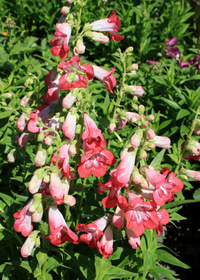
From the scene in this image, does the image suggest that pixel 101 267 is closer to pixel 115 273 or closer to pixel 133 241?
pixel 115 273

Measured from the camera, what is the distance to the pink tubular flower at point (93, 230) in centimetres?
203

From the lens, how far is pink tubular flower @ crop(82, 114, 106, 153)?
6.78 feet

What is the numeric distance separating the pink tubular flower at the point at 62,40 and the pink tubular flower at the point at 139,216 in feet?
3.56

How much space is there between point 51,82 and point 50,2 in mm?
5992

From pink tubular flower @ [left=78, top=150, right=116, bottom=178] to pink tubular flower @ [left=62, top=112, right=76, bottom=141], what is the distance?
0.54ft

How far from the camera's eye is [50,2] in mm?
7492

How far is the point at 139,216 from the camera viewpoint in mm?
1955

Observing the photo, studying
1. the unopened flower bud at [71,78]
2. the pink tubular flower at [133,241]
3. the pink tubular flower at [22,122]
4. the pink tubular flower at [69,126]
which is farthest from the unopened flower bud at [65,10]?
the pink tubular flower at [133,241]

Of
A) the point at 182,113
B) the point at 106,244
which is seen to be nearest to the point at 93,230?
the point at 106,244

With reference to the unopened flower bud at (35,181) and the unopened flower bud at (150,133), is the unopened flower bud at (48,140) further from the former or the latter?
the unopened flower bud at (150,133)

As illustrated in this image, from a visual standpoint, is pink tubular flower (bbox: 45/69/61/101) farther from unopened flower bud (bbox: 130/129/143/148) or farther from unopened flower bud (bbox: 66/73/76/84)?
unopened flower bud (bbox: 130/129/143/148)

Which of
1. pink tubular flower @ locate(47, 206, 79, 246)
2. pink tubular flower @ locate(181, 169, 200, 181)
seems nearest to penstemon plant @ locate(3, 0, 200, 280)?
pink tubular flower @ locate(47, 206, 79, 246)

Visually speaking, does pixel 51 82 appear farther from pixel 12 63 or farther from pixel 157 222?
pixel 12 63

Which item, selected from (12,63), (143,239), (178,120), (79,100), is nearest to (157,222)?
(143,239)
